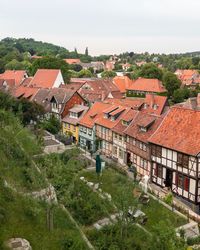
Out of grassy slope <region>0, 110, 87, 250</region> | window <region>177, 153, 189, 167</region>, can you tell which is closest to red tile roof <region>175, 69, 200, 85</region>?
window <region>177, 153, 189, 167</region>

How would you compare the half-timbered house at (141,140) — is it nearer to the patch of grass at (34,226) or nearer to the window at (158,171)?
the window at (158,171)

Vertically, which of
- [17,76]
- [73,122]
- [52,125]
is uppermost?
[17,76]

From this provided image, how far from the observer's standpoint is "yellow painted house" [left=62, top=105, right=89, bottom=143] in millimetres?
47344

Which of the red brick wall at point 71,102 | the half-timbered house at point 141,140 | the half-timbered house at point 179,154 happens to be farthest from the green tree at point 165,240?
the red brick wall at point 71,102

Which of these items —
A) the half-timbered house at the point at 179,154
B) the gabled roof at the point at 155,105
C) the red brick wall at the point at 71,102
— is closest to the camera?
the half-timbered house at the point at 179,154

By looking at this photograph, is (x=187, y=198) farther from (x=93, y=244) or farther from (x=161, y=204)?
(x=93, y=244)

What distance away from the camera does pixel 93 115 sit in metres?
45.1

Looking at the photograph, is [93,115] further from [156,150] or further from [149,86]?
[149,86]

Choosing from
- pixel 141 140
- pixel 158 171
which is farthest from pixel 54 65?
pixel 158 171

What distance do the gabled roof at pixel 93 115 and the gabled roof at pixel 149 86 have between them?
30218mm

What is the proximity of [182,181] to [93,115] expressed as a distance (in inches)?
724

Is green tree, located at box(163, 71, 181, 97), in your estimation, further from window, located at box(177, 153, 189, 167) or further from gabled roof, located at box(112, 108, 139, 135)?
window, located at box(177, 153, 189, 167)

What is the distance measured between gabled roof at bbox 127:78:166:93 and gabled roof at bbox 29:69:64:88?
18.6m

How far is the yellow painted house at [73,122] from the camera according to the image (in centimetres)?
4734
